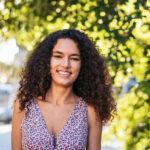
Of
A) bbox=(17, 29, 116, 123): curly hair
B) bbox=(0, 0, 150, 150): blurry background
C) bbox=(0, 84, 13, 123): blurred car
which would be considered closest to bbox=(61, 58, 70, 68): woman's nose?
bbox=(17, 29, 116, 123): curly hair

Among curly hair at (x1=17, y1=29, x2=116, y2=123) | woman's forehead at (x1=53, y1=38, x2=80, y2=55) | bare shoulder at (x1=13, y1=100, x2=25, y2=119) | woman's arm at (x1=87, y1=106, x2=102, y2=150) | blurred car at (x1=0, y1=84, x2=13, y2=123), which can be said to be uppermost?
woman's forehead at (x1=53, y1=38, x2=80, y2=55)

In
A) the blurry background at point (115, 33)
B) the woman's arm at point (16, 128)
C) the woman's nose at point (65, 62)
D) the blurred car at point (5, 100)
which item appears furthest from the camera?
the blurred car at point (5, 100)

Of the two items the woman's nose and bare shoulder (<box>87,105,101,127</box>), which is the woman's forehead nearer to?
the woman's nose

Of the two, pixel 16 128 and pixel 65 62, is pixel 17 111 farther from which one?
pixel 65 62

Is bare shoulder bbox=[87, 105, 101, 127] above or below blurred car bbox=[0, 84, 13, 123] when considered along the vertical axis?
above

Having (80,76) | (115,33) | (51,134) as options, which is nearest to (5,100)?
(115,33)

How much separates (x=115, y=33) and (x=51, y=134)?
1858 millimetres

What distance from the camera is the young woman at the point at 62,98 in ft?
11.9

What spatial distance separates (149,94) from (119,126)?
132cm

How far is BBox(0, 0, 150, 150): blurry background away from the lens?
5.25m

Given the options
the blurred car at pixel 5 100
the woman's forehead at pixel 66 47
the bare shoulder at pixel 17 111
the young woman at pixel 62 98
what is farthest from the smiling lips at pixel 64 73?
the blurred car at pixel 5 100

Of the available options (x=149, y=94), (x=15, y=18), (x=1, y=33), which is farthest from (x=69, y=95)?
(x=15, y=18)

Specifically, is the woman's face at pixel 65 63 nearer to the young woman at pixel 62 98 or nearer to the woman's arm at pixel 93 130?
the young woman at pixel 62 98

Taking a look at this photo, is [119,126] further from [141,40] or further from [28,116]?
[28,116]
